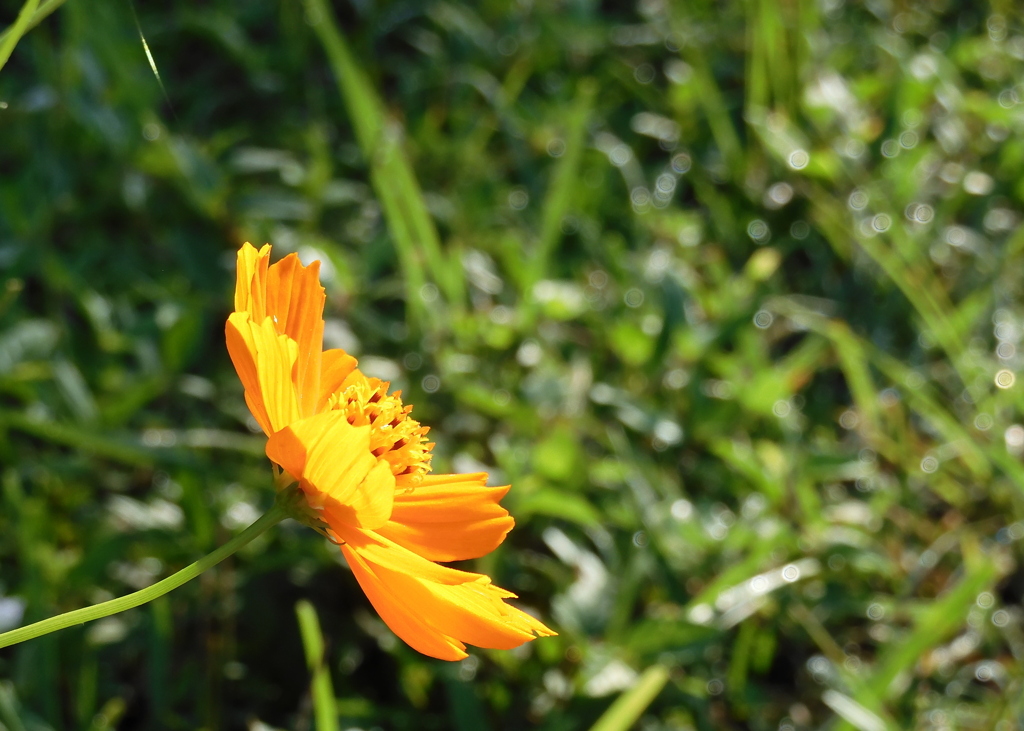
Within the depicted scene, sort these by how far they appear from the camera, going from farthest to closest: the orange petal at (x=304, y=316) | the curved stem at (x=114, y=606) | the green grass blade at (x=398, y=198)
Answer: the green grass blade at (x=398, y=198) → the orange petal at (x=304, y=316) → the curved stem at (x=114, y=606)

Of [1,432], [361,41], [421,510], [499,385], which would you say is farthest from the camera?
[361,41]

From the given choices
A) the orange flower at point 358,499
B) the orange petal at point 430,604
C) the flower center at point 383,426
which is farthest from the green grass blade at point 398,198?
the orange petal at point 430,604

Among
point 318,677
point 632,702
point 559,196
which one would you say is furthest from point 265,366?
point 559,196

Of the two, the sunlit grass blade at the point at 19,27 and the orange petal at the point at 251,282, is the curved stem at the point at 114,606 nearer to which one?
the orange petal at the point at 251,282

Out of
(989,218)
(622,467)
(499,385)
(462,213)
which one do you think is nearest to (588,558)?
(622,467)

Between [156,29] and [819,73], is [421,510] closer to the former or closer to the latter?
[156,29]

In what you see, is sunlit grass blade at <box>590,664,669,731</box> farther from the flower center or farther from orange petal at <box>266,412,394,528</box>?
orange petal at <box>266,412,394,528</box>
